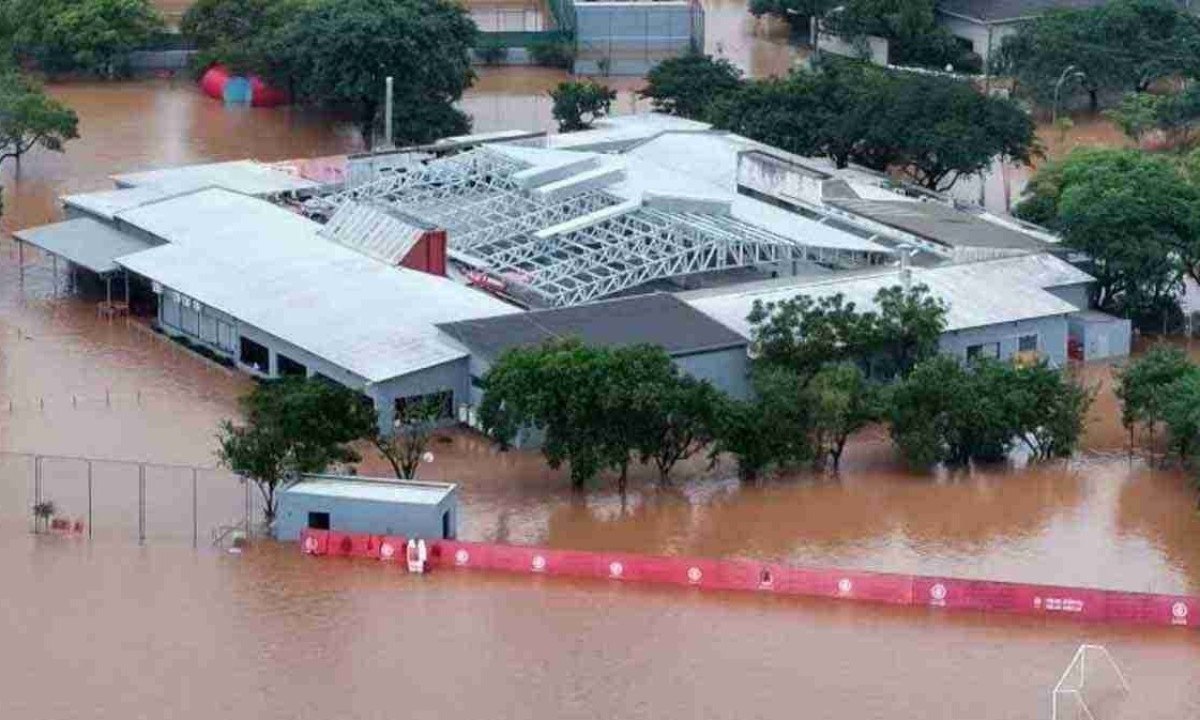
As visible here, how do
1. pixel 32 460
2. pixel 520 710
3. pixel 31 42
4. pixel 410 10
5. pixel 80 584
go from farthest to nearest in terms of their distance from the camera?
pixel 31 42, pixel 410 10, pixel 32 460, pixel 80 584, pixel 520 710

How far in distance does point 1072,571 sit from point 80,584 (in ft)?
23.6

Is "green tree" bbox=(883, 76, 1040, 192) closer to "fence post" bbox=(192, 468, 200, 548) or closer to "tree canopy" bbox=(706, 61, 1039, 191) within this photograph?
"tree canopy" bbox=(706, 61, 1039, 191)

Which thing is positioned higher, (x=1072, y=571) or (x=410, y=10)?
(x=410, y=10)

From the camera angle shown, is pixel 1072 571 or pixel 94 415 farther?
pixel 94 415

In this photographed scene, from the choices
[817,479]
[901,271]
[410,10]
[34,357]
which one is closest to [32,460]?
[34,357]

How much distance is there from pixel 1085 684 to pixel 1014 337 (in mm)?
7750

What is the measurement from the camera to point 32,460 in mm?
23938

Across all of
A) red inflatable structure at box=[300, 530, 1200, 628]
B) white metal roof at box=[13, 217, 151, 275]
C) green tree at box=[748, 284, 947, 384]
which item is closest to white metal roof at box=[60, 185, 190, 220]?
white metal roof at box=[13, 217, 151, 275]

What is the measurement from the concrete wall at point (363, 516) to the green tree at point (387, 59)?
13442mm

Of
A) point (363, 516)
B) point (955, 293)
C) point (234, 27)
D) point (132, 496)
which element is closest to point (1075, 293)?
point (955, 293)

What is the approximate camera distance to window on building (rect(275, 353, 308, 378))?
25.9 meters

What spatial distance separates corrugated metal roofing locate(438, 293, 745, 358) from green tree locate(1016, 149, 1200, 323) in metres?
4.56

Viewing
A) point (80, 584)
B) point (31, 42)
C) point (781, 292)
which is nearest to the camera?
point (80, 584)

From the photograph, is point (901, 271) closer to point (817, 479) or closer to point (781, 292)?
point (781, 292)
